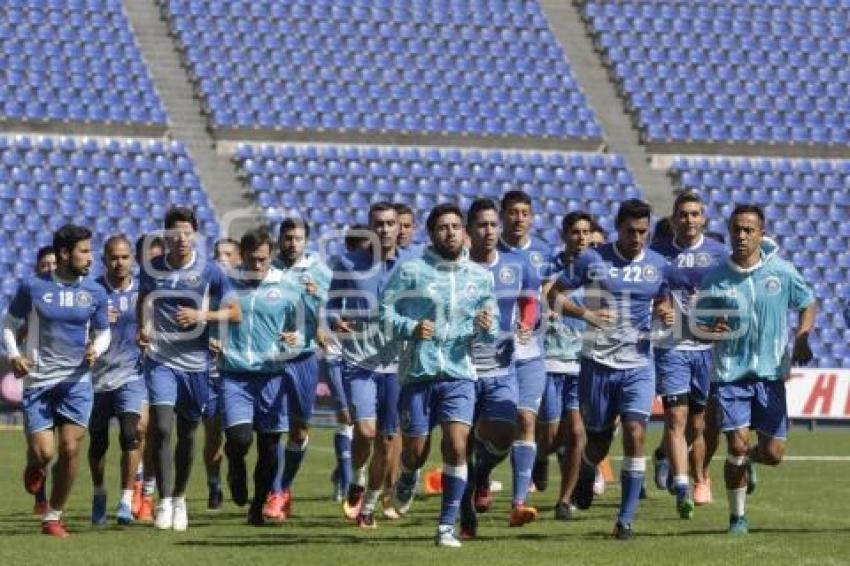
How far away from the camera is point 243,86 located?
39094 millimetres

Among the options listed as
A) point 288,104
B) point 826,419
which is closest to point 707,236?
point 826,419

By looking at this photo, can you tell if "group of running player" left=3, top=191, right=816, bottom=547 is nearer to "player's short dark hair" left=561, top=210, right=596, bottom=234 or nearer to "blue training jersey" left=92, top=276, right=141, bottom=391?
"blue training jersey" left=92, top=276, right=141, bottom=391

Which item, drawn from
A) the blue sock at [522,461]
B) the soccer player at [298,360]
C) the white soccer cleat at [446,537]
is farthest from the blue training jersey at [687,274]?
the white soccer cleat at [446,537]

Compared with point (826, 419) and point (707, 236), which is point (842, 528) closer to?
point (707, 236)

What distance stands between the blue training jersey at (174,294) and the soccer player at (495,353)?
2.03 meters

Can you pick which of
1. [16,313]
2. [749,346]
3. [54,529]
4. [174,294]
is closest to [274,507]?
[174,294]

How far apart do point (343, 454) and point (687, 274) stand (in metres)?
3.62

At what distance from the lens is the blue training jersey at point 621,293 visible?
1323cm

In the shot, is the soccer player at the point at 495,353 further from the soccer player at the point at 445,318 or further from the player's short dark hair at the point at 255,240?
the player's short dark hair at the point at 255,240

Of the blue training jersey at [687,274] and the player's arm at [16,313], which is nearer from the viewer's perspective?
the player's arm at [16,313]

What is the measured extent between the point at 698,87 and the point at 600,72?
2.26 meters

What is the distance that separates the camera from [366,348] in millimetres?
14828

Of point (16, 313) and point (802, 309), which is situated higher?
point (802, 309)

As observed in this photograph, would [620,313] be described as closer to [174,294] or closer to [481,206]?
[481,206]
